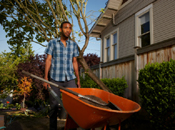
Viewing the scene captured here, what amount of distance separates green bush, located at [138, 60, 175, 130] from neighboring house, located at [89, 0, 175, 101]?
814 mm

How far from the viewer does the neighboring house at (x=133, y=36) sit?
186 inches

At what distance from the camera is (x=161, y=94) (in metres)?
3.28

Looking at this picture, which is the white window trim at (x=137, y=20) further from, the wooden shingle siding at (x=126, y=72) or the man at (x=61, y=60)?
the man at (x=61, y=60)

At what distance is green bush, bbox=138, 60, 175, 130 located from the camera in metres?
3.19

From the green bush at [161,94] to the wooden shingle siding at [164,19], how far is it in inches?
136

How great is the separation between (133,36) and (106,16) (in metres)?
2.75

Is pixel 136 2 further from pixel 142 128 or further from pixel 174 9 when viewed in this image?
pixel 142 128

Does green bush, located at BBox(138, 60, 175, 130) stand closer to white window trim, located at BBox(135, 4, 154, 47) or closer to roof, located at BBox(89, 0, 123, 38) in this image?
white window trim, located at BBox(135, 4, 154, 47)

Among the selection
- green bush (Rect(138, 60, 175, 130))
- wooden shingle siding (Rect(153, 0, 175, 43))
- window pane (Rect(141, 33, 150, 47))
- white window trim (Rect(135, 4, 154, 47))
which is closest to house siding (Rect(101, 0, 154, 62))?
white window trim (Rect(135, 4, 154, 47))

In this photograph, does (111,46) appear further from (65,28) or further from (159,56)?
(65,28)

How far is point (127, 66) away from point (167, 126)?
273cm

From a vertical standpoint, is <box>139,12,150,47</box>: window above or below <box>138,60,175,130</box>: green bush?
above

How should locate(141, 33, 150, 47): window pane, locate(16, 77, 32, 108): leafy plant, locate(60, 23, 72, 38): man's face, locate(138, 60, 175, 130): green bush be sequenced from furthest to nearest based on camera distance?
1. locate(141, 33, 150, 47): window pane
2. locate(16, 77, 32, 108): leafy plant
3. locate(138, 60, 175, 130): green bush
4. locate(60, 23, 72, 38): man's face

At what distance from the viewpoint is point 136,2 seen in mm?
8352
